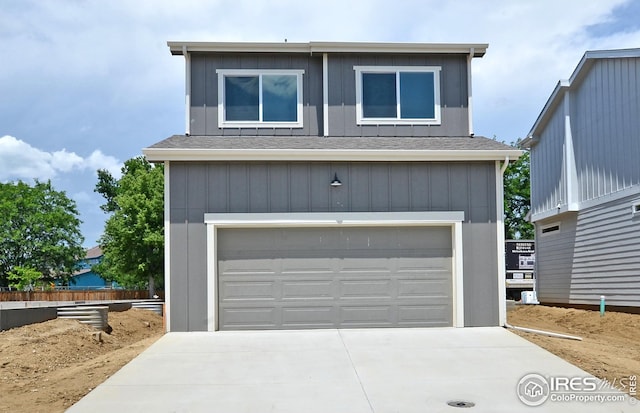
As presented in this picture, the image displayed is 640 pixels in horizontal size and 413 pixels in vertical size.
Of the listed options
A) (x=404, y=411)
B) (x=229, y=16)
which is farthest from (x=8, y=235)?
(x=404, y=411)

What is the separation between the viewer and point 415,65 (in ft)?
43.7

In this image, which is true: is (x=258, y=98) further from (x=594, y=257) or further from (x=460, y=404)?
(x=594, y=257)

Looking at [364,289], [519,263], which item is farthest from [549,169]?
[364,289]

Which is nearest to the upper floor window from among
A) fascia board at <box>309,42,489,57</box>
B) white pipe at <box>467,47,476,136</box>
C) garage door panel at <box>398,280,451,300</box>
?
fascia board at <box>309,42,489,57</box>

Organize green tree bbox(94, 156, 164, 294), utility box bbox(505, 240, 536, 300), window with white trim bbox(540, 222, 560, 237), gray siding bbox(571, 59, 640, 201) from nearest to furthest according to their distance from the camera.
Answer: gray siding bbox(571, 59, 640, 201)
window with white trim bbox(540, 222, 560, 237)
utility box bbox(505, 240, 536, 300)
green tree bbox(94, 156, 164, 294)

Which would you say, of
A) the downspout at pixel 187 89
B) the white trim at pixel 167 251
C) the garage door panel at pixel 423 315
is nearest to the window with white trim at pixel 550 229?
the garage door panel at pixel 423 315

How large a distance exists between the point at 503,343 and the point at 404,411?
4.26 meters

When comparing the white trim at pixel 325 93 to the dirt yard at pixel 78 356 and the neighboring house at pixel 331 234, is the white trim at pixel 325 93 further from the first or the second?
the dirt yard at pixel 78 356

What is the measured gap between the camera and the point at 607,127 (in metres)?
16.6

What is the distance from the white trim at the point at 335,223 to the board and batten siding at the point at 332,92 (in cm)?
222

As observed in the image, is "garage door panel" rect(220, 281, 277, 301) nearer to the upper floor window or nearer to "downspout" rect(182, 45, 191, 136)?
"downspout" rect(182, 45, 191, 136)

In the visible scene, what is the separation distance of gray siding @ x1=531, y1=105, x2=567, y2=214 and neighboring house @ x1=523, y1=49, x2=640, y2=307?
0.03 m

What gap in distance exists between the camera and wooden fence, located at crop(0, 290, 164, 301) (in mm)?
39938

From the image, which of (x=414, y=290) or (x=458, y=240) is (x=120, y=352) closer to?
(x=414, y=290)
